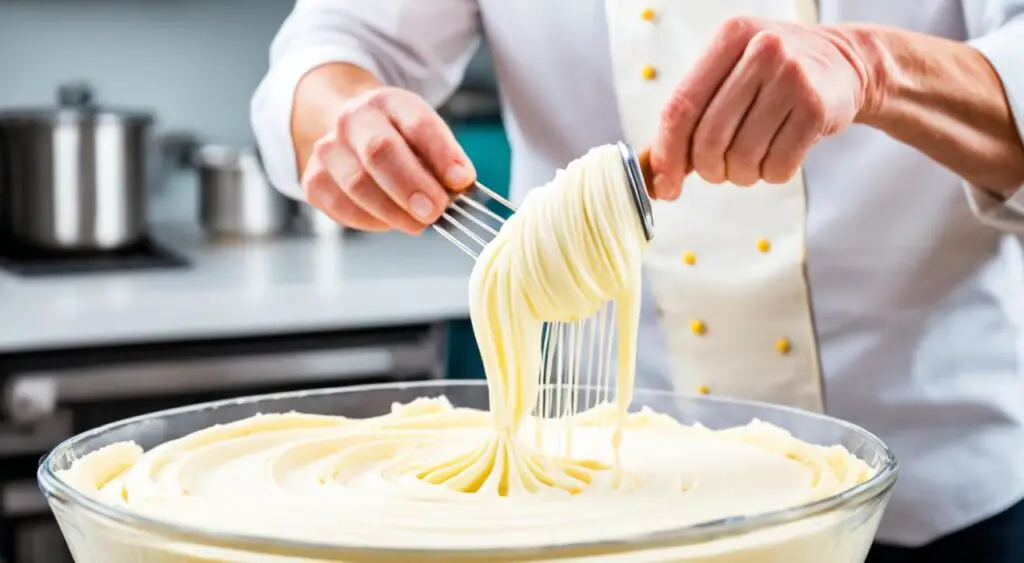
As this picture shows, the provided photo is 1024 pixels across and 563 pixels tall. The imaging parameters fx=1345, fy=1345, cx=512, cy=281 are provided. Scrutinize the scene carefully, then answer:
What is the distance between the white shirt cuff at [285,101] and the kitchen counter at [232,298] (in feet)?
2.42

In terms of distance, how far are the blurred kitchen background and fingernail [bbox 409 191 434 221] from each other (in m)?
1.18

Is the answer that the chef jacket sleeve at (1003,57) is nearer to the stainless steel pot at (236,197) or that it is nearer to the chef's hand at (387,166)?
the chef's hand at (387,166)

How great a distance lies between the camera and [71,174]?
7.89ft

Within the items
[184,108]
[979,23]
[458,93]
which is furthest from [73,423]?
[979,23]

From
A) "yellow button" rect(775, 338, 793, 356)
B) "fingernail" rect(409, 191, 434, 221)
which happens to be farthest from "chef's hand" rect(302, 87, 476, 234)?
"yellow button" rect(775, 338, 793, 356)

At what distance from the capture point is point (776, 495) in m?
0.76

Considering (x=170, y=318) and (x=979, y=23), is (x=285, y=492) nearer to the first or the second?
(x=979, y=23)

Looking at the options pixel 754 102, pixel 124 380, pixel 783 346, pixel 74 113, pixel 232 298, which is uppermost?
pixel 754 102

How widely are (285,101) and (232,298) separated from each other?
33.9 inches

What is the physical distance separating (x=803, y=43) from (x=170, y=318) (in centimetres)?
140

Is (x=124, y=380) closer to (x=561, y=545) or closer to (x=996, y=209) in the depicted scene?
(x=996, y=209)

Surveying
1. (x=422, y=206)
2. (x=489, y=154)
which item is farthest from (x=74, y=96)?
(x=422, y=206)

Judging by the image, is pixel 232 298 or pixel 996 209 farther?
pixel 232 298

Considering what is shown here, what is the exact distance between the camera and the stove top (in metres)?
2.26
